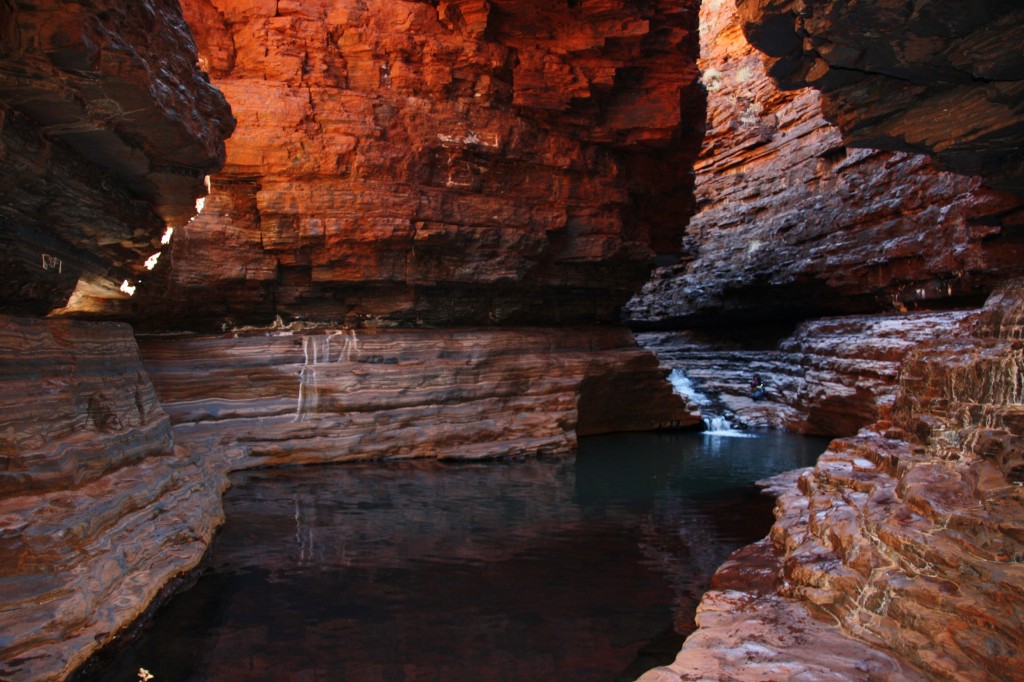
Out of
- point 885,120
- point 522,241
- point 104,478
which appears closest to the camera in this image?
point 104,478

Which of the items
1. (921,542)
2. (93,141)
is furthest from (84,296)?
(921,542)

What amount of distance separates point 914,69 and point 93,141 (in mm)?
7074

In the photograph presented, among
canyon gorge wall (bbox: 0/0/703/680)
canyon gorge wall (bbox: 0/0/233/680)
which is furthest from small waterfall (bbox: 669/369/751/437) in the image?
canyon gorge wall (bbox: 0/0/233/680)

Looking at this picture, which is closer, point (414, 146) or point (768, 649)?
point (768, 649)

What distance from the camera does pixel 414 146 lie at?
510 inches

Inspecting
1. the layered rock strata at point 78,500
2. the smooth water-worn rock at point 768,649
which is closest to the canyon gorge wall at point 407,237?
the layered rock strata at point 78,500

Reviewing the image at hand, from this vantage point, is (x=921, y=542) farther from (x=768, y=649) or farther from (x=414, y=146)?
(x=414, y=146)

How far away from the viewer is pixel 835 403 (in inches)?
616

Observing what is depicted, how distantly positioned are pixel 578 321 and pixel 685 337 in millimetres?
9973

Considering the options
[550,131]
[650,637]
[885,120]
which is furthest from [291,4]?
[650,637]

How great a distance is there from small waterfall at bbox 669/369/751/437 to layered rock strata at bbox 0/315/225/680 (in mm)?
14493

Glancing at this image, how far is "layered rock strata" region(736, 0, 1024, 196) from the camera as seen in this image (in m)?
4.75

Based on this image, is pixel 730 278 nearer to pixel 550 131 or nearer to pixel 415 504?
pixel 550 131

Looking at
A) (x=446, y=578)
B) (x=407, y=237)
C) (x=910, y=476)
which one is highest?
(x=407, y=237)
